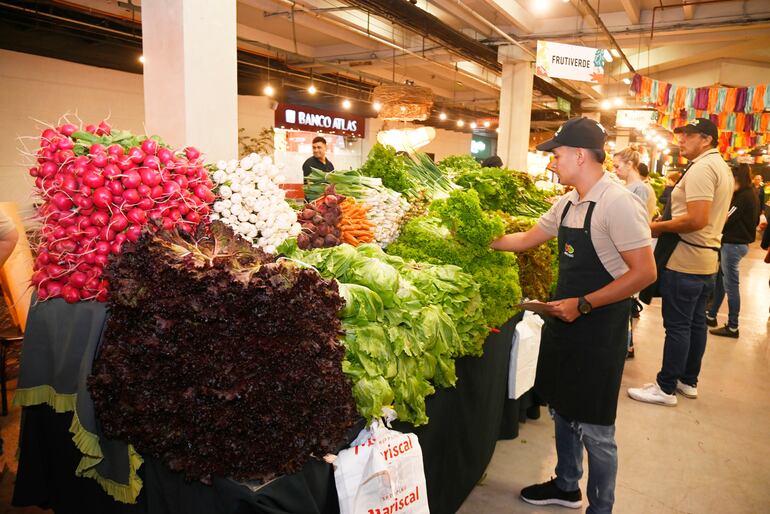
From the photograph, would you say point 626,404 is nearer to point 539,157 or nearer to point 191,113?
point 191,113

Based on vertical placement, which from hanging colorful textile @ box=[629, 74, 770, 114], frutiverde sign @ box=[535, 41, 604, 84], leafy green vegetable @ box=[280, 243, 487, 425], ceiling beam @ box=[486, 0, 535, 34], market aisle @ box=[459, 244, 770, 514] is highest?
ceiling beam @ box=[486, 0, 535, 34]

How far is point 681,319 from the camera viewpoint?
14.1ft

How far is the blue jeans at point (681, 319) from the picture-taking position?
14.0 feet

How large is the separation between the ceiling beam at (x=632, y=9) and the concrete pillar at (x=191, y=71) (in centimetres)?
775

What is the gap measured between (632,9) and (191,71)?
858 cm

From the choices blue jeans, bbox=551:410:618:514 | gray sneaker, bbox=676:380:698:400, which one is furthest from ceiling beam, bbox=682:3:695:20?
blue jeans, bbox=551:410:618:514

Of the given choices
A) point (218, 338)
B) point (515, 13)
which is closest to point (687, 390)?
point (218, 338)

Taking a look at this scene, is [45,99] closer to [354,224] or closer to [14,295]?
[14,295]

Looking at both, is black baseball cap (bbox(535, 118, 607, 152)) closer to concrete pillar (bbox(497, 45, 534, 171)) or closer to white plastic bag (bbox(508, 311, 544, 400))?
white plastic bag (bbox(508, 311, 544, 400))

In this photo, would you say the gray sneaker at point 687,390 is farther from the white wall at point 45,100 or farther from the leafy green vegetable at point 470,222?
the white wall at point 45,100

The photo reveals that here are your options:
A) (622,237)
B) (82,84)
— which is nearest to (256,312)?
(622,237)

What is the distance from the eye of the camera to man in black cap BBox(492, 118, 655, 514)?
2.40 metres

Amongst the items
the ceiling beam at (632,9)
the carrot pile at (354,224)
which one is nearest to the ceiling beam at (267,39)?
the ceiling beam at (632,9)

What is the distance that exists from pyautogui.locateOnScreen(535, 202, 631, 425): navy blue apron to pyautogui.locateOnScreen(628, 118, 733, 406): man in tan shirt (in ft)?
6.52
